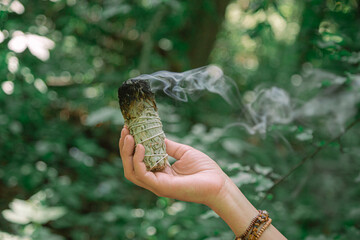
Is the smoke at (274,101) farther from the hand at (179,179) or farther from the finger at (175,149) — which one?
the hand at (179,179)

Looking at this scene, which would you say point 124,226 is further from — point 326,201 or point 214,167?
point 326,201

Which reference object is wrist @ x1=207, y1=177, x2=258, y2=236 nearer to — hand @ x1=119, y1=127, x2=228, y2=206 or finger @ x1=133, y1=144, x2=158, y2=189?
hand @ x1=119, y1=127, x2=228, y2=206

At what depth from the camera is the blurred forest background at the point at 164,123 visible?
5.95 feet

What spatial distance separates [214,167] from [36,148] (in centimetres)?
203

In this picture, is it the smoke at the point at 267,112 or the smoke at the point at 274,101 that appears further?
the smoke at the point at 267,112

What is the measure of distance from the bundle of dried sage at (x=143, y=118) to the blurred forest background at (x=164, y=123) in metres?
0.43

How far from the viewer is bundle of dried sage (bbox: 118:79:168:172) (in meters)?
1.36

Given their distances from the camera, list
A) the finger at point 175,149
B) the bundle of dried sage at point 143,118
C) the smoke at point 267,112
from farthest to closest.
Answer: the smoke at point 267,112 < the finger at point 175,149 < the bundle of dried sage at point 143,118

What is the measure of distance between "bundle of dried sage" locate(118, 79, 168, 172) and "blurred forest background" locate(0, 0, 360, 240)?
43 centimetres

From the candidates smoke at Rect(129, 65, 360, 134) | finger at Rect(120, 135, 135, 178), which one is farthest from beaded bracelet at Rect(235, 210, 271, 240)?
smoke at Rect(129, 65, 360, 134)

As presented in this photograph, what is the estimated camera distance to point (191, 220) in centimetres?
205

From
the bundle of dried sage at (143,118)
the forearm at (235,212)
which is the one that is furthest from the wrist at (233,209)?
the bundle of dried sage at (143,118)

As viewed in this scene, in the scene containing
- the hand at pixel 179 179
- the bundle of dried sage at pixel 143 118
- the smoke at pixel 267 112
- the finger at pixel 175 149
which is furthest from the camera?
the smoke at pixel 267 112

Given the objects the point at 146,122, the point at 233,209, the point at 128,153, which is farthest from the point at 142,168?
the point at 233,209
